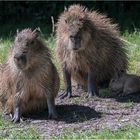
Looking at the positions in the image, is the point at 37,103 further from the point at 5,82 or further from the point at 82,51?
the point at 82,51

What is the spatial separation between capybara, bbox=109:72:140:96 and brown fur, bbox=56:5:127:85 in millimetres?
233

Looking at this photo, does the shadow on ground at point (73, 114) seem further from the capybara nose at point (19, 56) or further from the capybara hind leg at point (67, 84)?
the capybara nose at point (19, 56)

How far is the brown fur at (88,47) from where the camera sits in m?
7.81

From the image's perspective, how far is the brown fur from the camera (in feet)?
25.6

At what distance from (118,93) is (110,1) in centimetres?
459

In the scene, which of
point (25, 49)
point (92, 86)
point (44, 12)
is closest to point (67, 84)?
point (92, 86)

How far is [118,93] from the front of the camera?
26.2 feet

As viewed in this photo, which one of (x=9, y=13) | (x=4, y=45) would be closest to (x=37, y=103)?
(x=4, y=45)

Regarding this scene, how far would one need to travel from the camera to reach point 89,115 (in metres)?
7.00

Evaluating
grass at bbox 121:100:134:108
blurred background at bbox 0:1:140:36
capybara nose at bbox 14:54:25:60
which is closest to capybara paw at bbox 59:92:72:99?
grass at bbox 121:100:134:108

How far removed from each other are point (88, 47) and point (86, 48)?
0.11 feet

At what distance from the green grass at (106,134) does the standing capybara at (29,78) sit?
73 centimetres

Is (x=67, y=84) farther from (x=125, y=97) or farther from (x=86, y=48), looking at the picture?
(x=125, y=97)

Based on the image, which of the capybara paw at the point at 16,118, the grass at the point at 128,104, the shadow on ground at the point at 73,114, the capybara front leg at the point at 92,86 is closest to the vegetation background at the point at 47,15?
the capybara front leg at the point at 92,86
